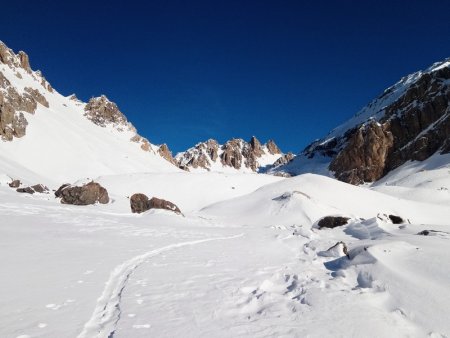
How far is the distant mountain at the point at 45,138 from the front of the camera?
67.4 m

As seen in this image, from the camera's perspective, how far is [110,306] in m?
6.89

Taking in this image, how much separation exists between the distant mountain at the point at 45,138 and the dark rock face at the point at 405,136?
187 feet

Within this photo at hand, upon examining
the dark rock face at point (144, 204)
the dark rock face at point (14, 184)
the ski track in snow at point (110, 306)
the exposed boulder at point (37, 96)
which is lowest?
the ski track in snow at point (110, 306)

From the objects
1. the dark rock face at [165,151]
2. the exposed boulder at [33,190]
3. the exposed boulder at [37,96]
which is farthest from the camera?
the dark rock face at [165,151]

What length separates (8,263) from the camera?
30.8 feet

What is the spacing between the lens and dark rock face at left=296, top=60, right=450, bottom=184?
93625 mm

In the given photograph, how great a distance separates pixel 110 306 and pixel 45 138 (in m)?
79.8

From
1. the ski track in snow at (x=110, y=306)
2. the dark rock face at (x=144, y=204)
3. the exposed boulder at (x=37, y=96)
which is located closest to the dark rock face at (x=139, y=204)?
the dark rock face at (x=144, y=204)

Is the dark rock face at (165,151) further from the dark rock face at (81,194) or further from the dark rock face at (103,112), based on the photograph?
the dark rock face at (81,194)

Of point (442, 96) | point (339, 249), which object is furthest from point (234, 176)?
point (442, 96)

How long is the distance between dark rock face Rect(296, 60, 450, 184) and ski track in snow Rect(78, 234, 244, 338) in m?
96.4

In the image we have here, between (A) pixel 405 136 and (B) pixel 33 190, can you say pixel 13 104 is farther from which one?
(A) pixel 405 136

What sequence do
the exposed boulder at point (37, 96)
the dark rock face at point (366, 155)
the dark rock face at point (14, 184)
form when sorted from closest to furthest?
Answer: 1. the dark rock face at point (14, 184)
2. the exposed boulder at point (37, 96)
3. the dark rock face at point (366, 155)

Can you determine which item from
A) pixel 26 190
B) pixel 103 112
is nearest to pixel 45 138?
pixel 26 190
